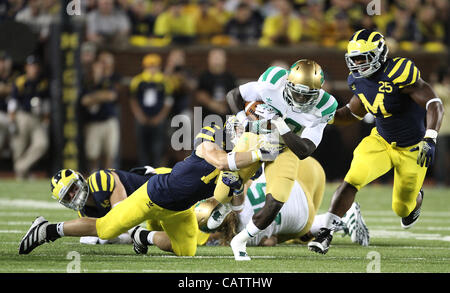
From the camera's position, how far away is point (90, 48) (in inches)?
535

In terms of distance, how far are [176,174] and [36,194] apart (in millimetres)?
5579

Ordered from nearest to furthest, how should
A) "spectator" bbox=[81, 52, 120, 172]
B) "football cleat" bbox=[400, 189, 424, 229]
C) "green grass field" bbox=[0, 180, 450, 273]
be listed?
"green grass field" bbox=[0, 180, 450, 273], "football cleat" bbox=[400, 189, 424, 229], "spectator" bbox=[81, 52, 120, 172]

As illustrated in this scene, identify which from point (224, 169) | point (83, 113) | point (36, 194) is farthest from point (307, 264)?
point (83, 113)

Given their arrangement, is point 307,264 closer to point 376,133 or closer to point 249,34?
point 376,133

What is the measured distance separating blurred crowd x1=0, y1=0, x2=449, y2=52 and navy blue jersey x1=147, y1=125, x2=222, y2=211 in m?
7.68

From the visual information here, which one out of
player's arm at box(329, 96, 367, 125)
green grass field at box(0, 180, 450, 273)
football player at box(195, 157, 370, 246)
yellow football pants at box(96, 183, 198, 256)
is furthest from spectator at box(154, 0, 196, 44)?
yellow football pants at box(96, 183, 198, 256)

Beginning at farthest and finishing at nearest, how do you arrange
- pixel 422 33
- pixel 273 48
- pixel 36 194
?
1. pixel 422 33
2. pixel 273 48
3. pixel 36 194

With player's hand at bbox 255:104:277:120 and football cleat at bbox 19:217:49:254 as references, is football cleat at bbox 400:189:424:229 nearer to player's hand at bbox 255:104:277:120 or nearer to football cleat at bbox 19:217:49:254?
player's hand at bbox 255:104:277:120

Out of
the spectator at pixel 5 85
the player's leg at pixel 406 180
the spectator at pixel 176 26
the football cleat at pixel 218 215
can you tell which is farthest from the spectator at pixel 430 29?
the football cleat at pixel 218 215

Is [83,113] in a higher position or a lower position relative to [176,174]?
lower

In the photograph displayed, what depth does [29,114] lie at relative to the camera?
44.0 feet

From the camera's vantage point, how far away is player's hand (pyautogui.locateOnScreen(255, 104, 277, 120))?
5.99m

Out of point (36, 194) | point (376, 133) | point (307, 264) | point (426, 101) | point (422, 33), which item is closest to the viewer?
point (307, 264)

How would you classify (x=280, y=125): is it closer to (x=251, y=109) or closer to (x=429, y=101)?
(x=251, y=109)
